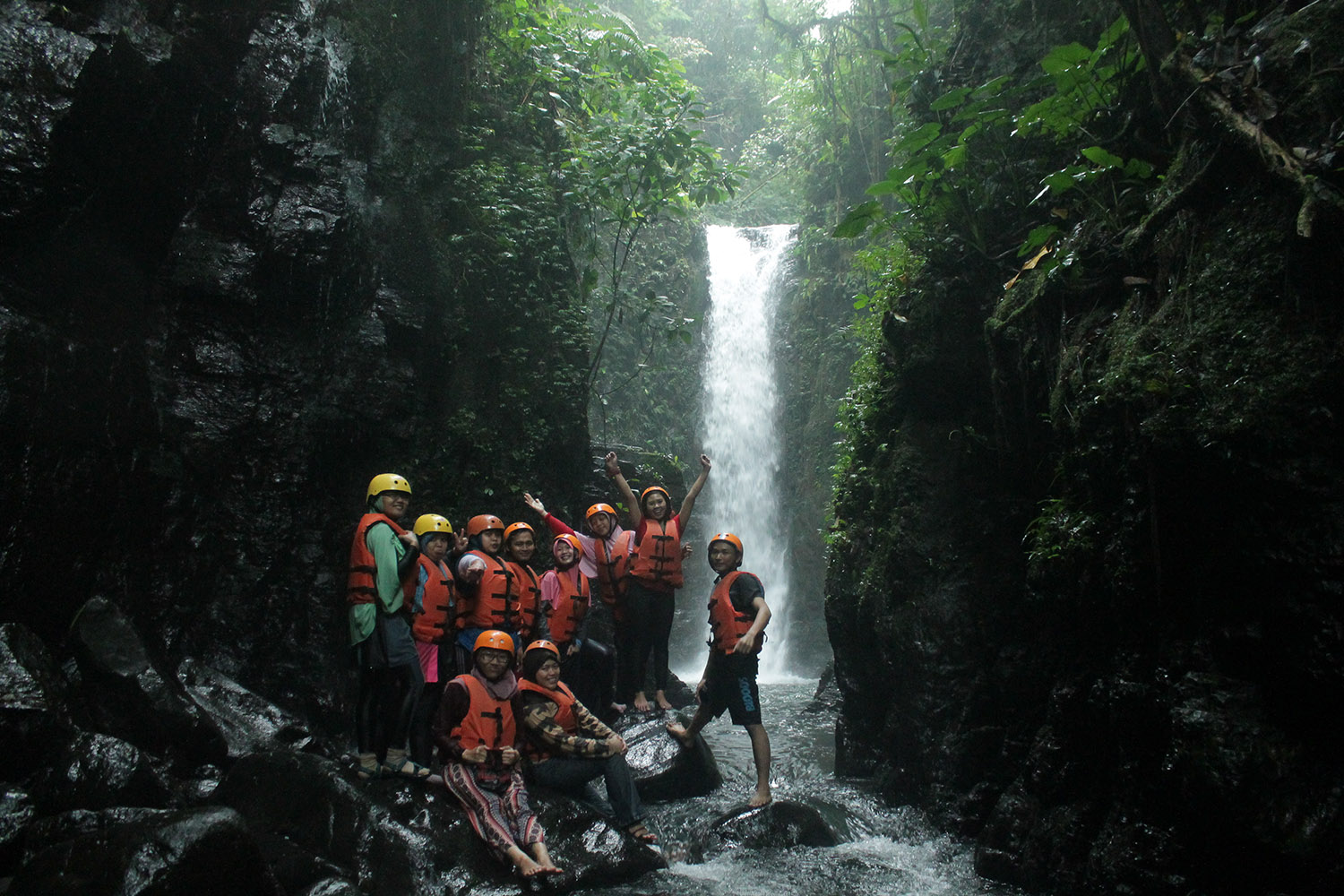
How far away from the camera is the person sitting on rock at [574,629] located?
7.02 metres

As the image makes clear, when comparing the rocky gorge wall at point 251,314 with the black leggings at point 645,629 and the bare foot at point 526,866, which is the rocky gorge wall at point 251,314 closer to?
the black leggings at point 645,629

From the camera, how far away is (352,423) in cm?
827

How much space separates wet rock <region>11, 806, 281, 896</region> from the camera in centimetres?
339

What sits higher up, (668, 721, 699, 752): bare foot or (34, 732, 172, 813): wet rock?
(668, 721, 699, 752): bare foot

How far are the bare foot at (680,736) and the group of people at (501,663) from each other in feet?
0.05

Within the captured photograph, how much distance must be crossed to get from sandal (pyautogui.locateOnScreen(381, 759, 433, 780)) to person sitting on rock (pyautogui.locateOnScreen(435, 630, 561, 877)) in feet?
0.81

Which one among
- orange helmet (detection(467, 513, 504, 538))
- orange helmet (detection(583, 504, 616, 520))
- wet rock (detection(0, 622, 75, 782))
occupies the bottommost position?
wet rock (detection(0, 622, 75, 782))

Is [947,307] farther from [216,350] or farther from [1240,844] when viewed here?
[216,350]

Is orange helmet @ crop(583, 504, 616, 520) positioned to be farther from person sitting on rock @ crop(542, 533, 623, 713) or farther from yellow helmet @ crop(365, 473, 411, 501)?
yellow helmet @ crop(365, 473, 411, 501)

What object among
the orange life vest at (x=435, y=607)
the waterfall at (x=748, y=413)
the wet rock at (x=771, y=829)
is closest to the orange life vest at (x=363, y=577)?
the orange life vest at (x=435, y=607)

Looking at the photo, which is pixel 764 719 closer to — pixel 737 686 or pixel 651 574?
pixel 651 574

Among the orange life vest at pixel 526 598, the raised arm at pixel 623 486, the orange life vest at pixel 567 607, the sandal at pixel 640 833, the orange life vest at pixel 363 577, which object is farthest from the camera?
the raised arm at pixel 623 486

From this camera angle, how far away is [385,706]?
5.70 m

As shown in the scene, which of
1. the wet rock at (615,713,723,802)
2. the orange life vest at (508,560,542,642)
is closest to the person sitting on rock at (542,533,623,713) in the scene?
the orange life vest at (508,560,542,642)
